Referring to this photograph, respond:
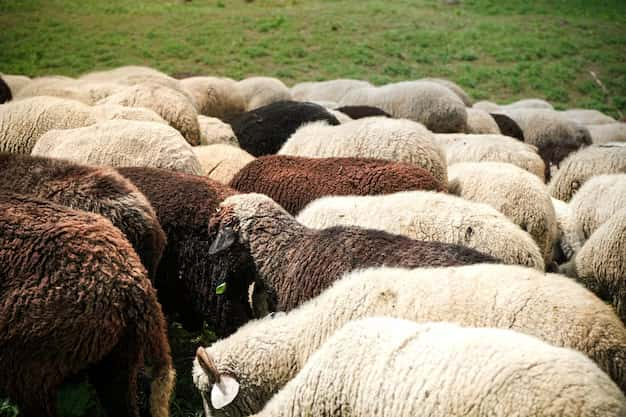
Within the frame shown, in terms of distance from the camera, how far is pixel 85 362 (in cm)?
304

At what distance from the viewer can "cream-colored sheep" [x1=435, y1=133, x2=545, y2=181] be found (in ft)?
24.2

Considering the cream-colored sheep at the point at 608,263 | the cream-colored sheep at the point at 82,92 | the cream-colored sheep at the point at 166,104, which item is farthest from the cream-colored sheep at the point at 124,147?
the cream-colored sheep at the point at 608,263

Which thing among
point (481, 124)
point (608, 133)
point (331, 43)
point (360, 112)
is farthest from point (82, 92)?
point (331, 43)

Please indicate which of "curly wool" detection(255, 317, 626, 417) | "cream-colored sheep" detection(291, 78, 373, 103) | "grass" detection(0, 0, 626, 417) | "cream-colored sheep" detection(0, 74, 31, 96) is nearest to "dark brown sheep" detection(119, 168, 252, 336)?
"curly wool" detection(255, 317, 626, 417)

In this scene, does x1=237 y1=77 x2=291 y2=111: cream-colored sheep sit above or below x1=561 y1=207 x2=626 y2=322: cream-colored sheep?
below

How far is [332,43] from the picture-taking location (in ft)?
65.4

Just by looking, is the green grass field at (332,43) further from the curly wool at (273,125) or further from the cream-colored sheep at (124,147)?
the cream-colored sheep at (124,147)

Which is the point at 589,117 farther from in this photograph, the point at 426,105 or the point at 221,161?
the point at 221,161

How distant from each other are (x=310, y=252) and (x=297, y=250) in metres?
0.12

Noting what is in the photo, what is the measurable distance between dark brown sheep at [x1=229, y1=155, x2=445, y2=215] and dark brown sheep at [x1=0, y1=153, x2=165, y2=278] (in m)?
1.41

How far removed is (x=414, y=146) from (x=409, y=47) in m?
14.8

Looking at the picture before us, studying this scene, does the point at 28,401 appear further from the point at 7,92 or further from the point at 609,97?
the point at 609,97

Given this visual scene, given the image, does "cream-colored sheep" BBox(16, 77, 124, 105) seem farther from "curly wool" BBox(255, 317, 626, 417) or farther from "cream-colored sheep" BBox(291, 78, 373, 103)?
"curly wool" BBox(255, 317, 626, 417)

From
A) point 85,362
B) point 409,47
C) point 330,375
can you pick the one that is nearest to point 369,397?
point 330,375
